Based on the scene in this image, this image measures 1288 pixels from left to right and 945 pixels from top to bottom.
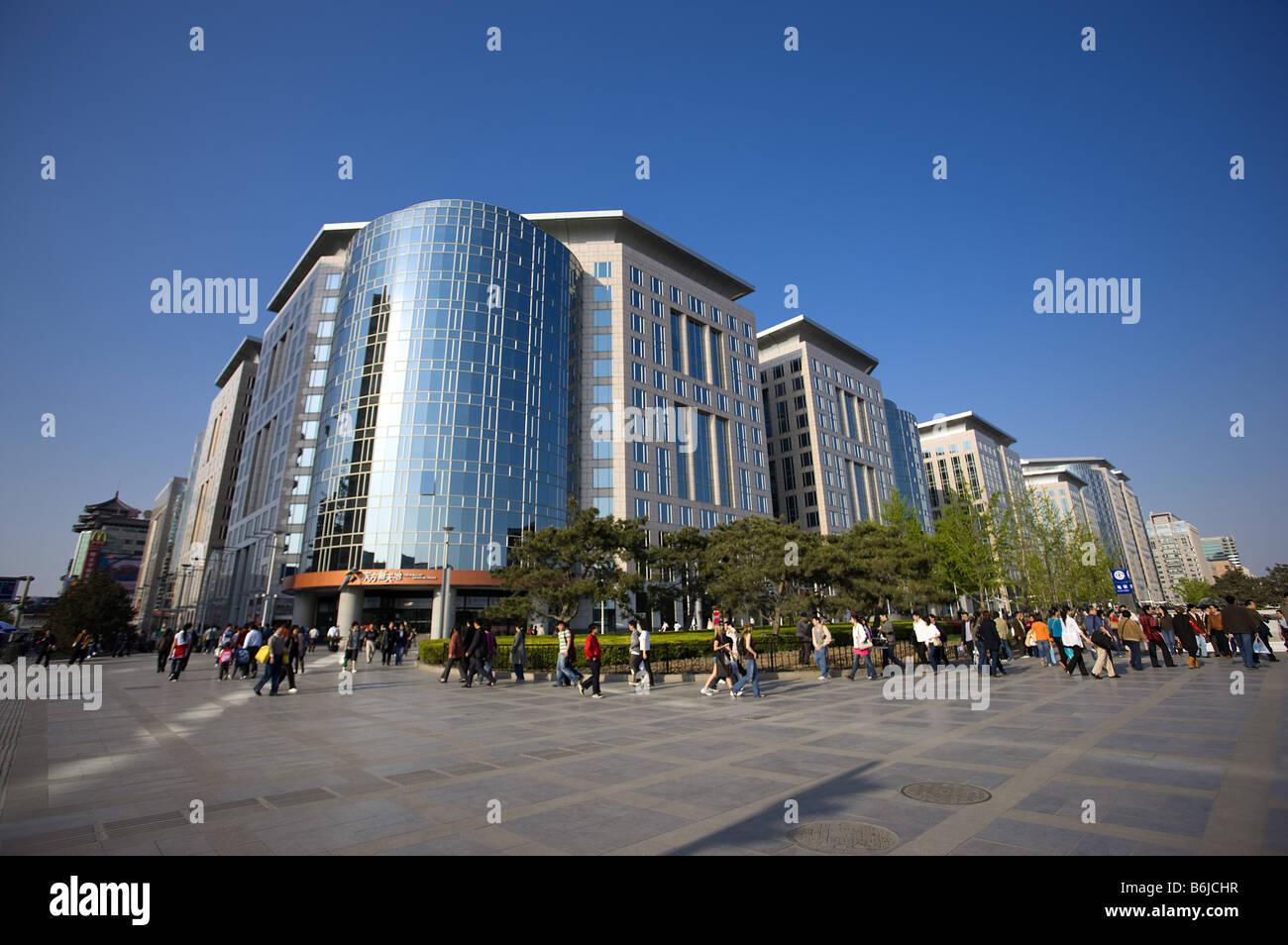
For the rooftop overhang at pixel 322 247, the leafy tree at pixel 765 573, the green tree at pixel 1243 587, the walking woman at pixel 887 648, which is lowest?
the green tree at pixel 1243 587

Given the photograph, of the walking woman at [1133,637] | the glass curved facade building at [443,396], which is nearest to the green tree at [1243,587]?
the walking woman at [1133,637]

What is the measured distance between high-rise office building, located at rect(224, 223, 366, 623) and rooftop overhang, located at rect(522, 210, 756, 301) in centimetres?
2242

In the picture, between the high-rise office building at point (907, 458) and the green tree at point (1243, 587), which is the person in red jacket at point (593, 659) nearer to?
the green tree at point (1243, 587)

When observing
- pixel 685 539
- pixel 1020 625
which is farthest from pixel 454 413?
pixel 1020 625

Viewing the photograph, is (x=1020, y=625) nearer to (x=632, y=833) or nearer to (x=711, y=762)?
(x=711, y=762)

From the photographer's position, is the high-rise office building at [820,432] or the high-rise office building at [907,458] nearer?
the high-rise office building at [820,432]

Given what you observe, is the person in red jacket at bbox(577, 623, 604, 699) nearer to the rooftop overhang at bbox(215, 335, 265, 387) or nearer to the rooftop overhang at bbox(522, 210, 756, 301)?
the rooftop overhang at bbox(522, 210, 756, 301)

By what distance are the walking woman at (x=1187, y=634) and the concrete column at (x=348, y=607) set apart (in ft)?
165

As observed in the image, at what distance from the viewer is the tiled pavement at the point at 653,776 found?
4977 mm

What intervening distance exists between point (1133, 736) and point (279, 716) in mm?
16022

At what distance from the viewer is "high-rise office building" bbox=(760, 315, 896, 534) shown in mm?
80750

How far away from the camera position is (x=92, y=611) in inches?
1688

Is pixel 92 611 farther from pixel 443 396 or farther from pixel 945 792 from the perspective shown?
pixel 945 792

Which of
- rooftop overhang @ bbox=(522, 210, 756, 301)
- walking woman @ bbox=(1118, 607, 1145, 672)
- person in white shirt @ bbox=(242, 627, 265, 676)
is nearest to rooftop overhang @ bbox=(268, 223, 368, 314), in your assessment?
rooftop overhang @ bbox=(522, 210, 756, 301)
